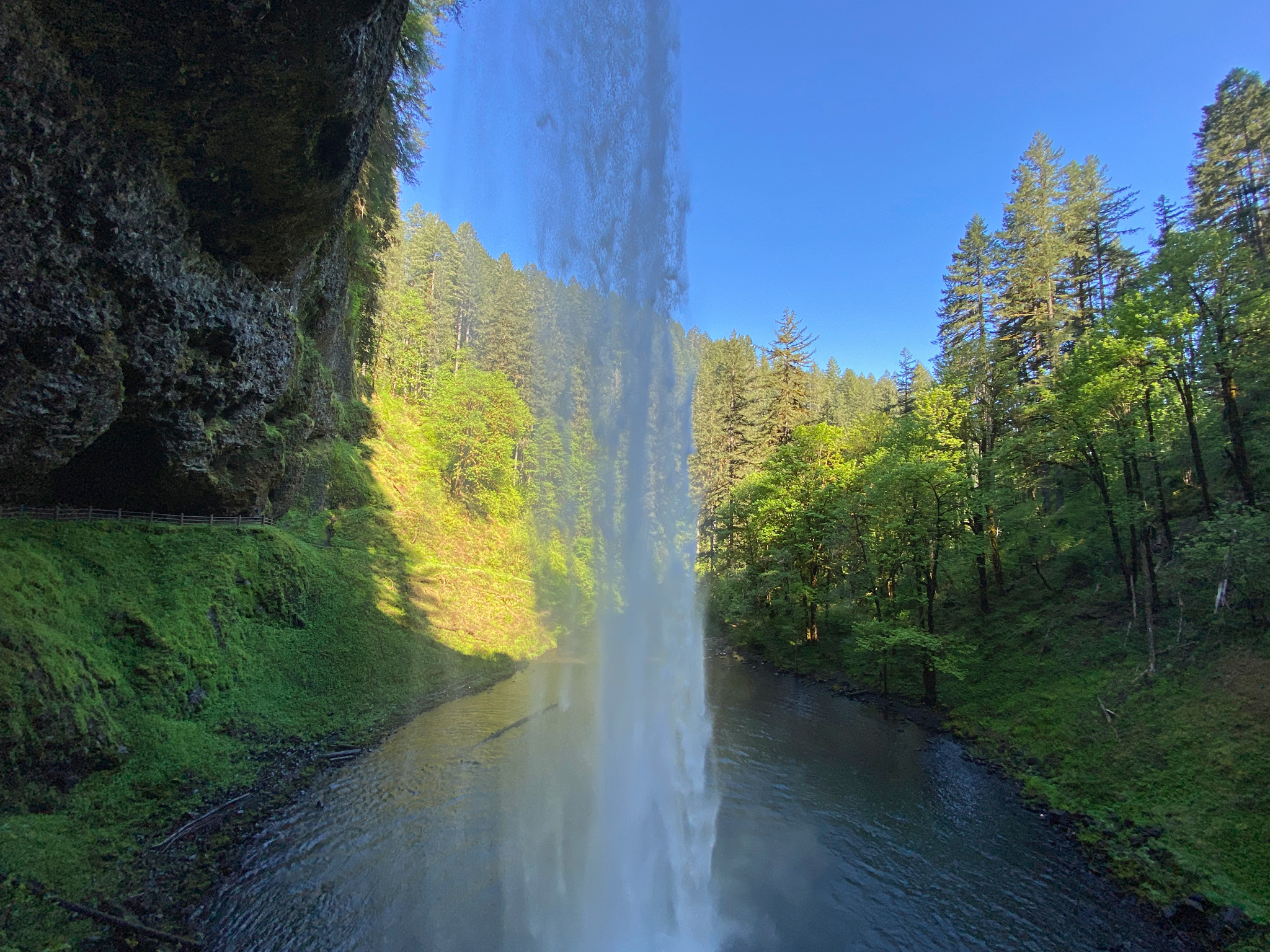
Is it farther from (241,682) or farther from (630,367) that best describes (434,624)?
(630,367)

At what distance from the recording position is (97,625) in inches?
473

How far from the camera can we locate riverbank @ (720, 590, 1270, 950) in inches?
367

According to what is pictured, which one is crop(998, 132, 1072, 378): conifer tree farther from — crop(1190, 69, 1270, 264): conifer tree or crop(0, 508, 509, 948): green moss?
crop(0, 508, 509, 948): green moss

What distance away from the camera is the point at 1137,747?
1271 cm

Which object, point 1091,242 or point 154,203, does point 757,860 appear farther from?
point 1091,242

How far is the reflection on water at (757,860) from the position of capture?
846cm

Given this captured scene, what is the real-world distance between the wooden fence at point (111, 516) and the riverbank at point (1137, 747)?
2563 centimetres

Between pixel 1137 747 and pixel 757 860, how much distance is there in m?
10.2

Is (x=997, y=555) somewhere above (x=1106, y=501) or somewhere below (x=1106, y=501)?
below

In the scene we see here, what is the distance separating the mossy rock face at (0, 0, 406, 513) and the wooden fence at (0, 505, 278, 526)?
0.36 meters

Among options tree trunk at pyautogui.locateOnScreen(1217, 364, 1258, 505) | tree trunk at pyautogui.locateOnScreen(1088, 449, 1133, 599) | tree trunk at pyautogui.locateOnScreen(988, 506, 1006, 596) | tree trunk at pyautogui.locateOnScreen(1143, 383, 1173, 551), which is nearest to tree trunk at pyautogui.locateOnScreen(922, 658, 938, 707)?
tree trunk at pyautogui.locateOnScreen(988, 506, 1006, 596)

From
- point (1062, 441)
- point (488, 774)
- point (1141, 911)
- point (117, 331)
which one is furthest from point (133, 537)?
point (1062, 441)

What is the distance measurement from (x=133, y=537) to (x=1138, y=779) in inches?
1056

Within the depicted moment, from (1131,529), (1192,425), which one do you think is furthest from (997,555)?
(1192,425)
